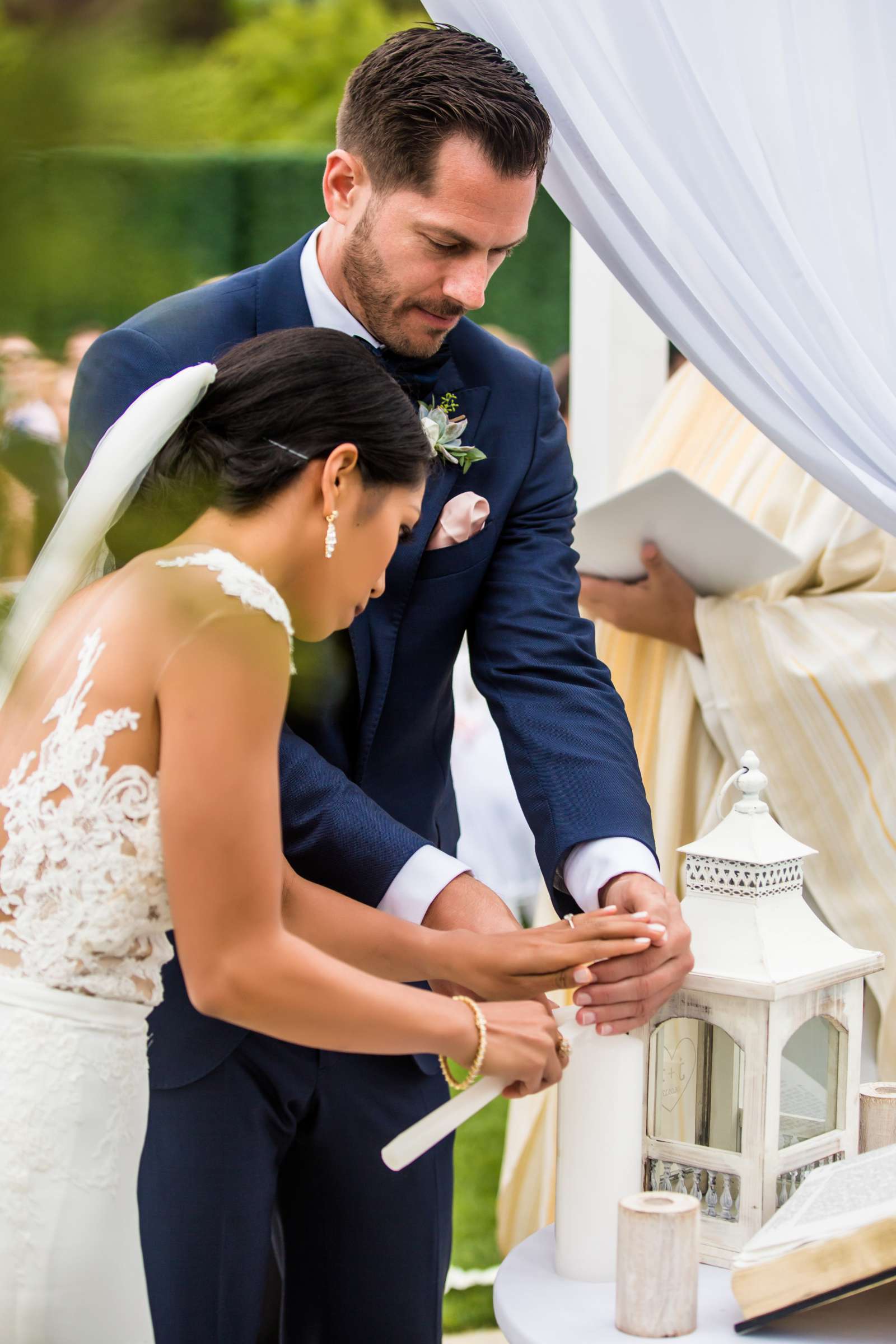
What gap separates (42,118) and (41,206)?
26mm

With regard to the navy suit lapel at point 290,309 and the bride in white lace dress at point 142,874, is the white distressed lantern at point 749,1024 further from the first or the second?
the navy suit lapel at point 290,309

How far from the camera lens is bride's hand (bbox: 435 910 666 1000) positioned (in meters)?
1.37

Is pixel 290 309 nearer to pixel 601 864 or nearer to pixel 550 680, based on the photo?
pixel 550 680

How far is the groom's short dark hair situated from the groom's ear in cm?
1

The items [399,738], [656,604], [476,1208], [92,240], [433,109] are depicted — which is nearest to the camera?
[92,240]

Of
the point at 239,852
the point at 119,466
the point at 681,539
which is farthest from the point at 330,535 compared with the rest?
the point at 681,539

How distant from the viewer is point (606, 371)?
9.57 ft

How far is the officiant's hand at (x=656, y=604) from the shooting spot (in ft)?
7.77

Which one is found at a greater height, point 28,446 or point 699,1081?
point 28,446

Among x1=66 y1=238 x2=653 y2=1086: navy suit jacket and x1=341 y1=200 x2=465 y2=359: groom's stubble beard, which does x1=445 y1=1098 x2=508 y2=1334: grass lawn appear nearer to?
x1=66 y1=238 x2=653 y2=1086: navy suit jacket

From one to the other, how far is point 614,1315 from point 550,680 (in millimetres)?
706

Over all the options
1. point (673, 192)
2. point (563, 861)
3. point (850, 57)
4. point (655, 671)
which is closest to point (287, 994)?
point (563, 861)

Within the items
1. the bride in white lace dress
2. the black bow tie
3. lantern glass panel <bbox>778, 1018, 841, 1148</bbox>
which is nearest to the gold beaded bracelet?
the bride in white lace dress

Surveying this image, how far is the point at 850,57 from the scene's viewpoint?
1.68 meters
